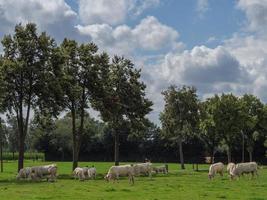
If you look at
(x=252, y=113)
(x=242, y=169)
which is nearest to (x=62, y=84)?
(x=242, y=169)

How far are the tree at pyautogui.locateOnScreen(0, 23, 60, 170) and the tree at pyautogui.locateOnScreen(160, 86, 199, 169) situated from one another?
35.1 meters

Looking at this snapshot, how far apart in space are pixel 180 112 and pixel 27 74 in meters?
38.7

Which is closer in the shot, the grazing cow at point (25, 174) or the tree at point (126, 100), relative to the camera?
the grazing cow at point (25, 174)

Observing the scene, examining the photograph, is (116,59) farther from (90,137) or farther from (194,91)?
(90,137)

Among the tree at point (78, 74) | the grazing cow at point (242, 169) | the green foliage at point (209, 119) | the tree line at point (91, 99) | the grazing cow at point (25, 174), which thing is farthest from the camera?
the green foliage at point (209, 119)

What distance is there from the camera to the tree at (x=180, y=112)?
93375 millimetres

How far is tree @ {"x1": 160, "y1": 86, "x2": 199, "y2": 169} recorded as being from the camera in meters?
93.4

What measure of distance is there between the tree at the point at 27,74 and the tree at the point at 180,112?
3505 cm

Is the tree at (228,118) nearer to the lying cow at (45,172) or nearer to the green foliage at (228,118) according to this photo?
the green foliage at (228,118)

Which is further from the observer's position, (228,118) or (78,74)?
(228,118)

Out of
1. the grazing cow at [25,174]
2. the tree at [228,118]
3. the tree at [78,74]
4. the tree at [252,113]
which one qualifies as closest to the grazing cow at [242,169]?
the grazing cow at [25,174]

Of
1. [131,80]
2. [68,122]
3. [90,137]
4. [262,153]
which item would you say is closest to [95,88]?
[131,80]

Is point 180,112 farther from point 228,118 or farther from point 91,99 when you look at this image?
point 91,99

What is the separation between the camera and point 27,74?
2389 inches
